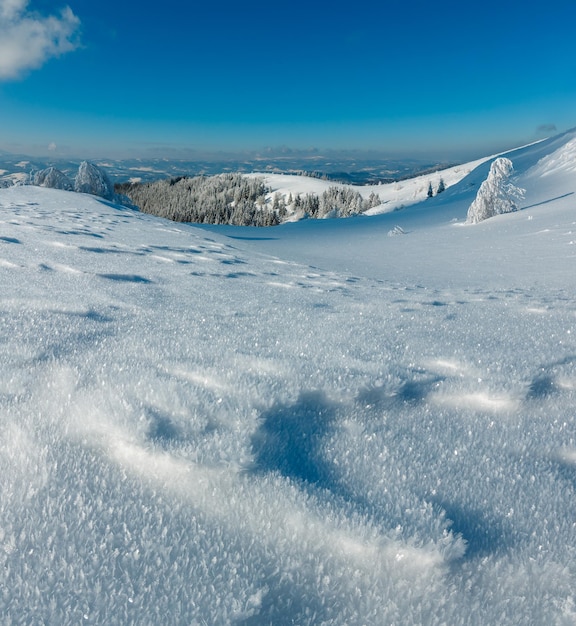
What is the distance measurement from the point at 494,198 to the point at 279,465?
1687cm

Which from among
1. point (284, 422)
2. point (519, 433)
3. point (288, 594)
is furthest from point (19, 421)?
point (519, 433)

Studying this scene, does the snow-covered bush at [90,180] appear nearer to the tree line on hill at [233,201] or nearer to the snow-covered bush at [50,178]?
the snow-covered bush at [50,178]

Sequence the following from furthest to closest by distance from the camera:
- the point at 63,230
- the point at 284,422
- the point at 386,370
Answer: the point at 63,230, the point at 386,370, the point at 284,422

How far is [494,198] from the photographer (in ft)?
51.6

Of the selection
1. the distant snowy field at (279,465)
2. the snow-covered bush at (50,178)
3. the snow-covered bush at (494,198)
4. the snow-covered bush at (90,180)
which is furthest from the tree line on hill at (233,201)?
the distant snowy field at (279,465)

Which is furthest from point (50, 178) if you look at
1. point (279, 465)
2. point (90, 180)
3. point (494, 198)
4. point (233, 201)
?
point (233, 201)

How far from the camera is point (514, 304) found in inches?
156

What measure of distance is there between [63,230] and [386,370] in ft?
19.9

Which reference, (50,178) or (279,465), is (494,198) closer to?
(279,465)

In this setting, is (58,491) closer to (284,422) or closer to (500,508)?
(284,422)

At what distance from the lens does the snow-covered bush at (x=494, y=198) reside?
605 inches

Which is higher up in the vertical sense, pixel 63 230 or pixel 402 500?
pixel 63 230

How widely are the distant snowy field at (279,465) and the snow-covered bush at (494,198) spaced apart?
13.6m

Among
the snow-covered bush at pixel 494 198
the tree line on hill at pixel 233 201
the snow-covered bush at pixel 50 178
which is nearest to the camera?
the snow-covered bush at pixel 494 198
